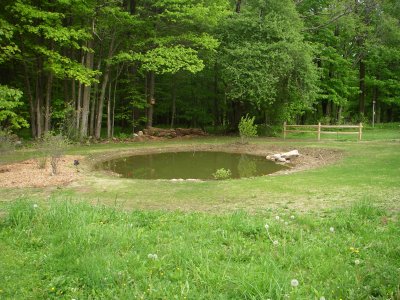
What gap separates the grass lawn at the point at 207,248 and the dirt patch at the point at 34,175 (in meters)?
1.69

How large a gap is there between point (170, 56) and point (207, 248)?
1666 centimetres

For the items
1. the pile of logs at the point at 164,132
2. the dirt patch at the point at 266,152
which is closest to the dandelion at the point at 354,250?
the dirt patch at the point at 266,152

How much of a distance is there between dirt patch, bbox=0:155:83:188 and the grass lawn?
1687 mm

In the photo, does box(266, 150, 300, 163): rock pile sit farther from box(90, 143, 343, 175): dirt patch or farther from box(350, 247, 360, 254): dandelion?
box(350, 247, 360, 254): dandelion

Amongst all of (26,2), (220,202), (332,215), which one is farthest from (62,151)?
(26,2)

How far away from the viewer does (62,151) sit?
34.9ft

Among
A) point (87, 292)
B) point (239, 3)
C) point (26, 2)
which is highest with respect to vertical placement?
point (239, 3)

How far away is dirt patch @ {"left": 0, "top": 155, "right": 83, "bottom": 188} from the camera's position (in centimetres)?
Answer: 916

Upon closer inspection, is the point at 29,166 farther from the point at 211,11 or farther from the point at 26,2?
the point at 211,11

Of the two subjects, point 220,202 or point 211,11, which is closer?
point 220,202

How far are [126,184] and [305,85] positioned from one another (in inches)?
596

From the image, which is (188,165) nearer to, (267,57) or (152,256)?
(152,256)

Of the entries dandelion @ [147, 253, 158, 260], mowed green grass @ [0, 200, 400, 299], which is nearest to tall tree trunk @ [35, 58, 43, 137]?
mowed green grass @ [0, 200, 400, 299]

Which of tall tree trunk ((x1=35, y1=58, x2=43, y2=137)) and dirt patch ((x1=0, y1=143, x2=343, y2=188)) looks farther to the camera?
tall tree trunk ((x1=35, y1=58, x2=43, y2=137))
